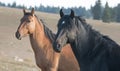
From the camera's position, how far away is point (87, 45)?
8016mm

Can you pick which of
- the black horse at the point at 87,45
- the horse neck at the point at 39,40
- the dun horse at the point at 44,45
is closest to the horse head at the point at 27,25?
the dun horse at the point at 44,45

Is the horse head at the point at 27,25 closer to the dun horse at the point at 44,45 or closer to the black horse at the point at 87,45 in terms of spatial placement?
the dun horse at the point at 44,45

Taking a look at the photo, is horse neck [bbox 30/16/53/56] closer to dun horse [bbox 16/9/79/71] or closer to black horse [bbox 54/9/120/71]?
dun horse [bbox 16/9/79/71]

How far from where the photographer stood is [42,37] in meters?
11.9

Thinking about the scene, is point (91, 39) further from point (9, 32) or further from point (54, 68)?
point (9, 32)

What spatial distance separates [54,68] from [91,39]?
3.58 meters

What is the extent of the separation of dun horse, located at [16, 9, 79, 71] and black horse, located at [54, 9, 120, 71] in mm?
3515

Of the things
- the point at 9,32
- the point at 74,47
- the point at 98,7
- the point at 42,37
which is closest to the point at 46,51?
the point at 42,37

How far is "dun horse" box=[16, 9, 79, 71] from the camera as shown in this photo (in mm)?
11535

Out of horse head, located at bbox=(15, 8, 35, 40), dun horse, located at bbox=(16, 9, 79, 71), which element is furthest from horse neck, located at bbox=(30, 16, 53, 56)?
horse head, located at bbox=(15, 8, 35, 40)

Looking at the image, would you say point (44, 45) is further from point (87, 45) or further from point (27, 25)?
point (87, 45)

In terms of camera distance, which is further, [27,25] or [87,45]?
[27,25]

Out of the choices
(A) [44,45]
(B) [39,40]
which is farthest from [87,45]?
(B) [39,40]

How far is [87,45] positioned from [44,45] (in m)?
3.93
